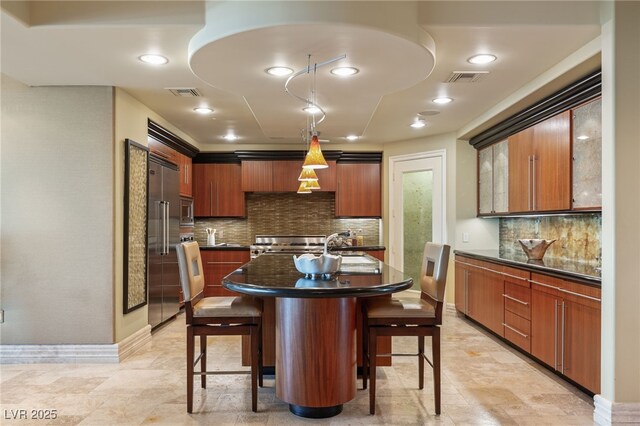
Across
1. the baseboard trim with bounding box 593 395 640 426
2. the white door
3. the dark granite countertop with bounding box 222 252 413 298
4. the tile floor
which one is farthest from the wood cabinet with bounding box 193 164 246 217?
the baseboard trim with bounding box 593 395 640 426

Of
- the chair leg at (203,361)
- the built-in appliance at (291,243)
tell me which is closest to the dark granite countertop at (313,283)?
the chair leg at (203,361)

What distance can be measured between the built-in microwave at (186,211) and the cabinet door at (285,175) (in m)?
1.29

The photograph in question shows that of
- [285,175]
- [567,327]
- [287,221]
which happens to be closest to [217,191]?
[285,175]

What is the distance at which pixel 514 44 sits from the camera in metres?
3.07

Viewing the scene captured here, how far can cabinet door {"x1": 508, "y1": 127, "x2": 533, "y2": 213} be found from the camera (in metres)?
4.51

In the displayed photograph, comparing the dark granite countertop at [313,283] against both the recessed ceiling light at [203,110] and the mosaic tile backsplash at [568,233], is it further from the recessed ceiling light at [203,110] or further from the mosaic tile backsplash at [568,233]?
the recessed ceiling light at [203,110]

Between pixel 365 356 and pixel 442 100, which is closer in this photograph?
pixel 365 356

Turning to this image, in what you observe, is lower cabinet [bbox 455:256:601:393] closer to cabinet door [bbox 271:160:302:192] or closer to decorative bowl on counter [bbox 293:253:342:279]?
decorative bowl on counter [bbox 293:253:342:279]

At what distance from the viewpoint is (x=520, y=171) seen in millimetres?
4688

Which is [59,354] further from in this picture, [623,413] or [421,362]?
[623,413]

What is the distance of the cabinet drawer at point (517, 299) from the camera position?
12.9 ft

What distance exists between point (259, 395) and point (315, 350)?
809 millimetres

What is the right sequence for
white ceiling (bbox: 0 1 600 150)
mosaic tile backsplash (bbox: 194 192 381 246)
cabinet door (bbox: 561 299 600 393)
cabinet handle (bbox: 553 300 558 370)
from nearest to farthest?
1. white ceiling (bbox: 0 1 600 150)
2. cabinet door (bbox: 561 299 600 393)
3. cabinet handle (bbox: 553 300 558 370)
4. mosaic tile backsplash (bbox: 194 192 381 246)

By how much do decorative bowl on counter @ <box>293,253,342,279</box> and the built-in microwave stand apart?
3.80 metres
